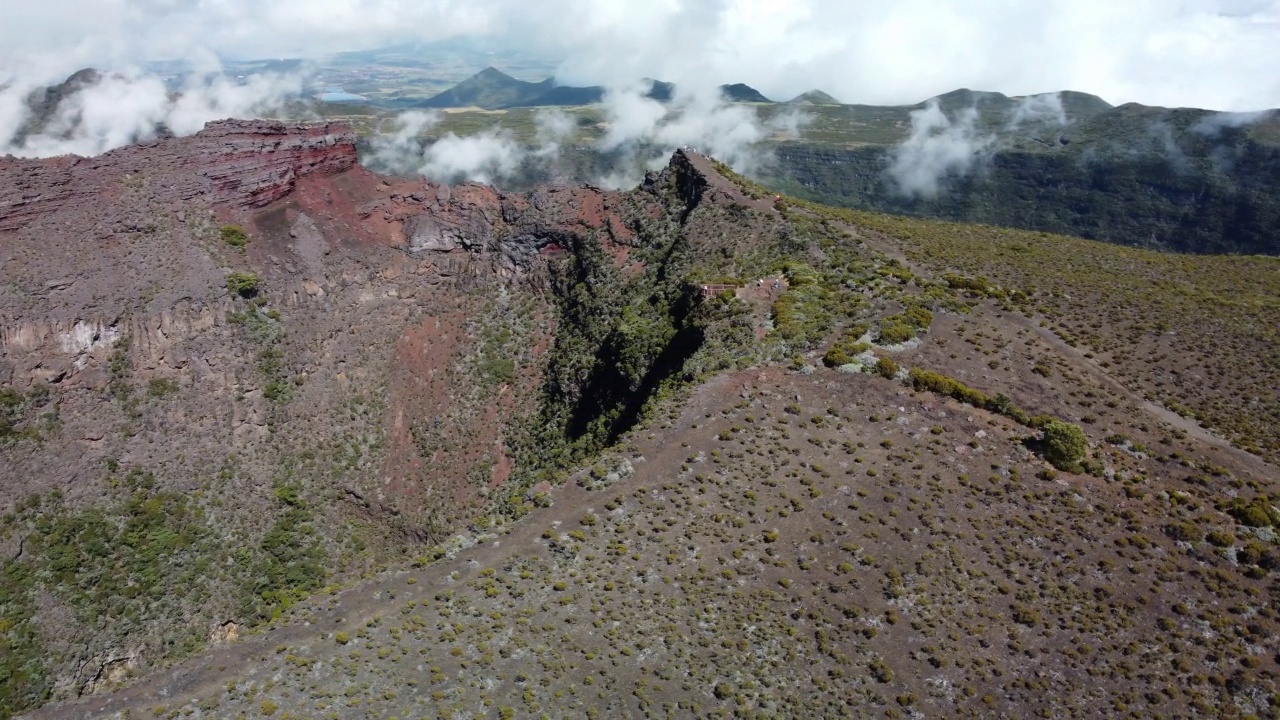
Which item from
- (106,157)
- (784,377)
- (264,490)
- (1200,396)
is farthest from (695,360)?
(106,157)

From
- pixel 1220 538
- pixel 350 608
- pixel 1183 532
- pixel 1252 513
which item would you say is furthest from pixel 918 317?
pixel 350 608

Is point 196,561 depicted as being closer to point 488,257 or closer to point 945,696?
point 488,257

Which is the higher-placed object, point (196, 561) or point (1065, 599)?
point (1065, 599)

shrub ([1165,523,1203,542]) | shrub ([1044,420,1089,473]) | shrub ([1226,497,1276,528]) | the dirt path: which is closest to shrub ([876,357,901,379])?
shrub ([1044,420,1089,473])

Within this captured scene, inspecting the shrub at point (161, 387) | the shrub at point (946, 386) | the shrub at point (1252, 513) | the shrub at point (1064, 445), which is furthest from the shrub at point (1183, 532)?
the shrub at point (161, 387)

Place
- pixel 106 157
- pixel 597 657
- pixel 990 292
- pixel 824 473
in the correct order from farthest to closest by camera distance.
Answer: pixel 106 157 → pixel 990 292 → pixel 824 473 → pixel 597 657

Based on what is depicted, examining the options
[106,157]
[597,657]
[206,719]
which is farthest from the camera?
[106,157]
